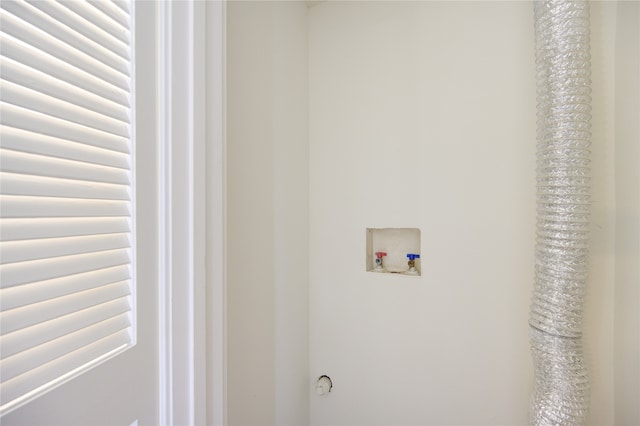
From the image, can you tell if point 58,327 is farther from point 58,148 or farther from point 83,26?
point 83,26

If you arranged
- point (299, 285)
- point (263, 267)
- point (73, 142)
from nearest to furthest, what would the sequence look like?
point (73, 142) → point (263, 267) → point (299, 285)

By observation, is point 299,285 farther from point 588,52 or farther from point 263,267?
point 588,52

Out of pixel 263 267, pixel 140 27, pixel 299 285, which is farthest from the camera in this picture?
pixel 299 285

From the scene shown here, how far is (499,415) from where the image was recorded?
3.78 feet

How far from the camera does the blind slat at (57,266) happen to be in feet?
1.29

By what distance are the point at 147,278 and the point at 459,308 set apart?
1154 mm

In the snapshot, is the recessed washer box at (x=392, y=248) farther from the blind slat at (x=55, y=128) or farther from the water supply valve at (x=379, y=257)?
the blind slat at (x=55, y=128)

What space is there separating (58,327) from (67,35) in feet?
1.53

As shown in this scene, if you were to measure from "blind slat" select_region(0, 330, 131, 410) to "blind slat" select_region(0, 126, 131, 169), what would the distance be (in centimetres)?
32

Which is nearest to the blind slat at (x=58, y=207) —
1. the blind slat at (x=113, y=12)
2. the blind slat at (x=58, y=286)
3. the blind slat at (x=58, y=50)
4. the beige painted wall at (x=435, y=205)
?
the blind slat at (x=58, y=286)

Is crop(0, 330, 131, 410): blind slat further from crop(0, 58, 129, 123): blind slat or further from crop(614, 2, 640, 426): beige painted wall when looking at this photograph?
crop(614, 2, 640, 426): beige painted wall

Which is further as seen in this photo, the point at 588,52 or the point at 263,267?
the point at 263,267

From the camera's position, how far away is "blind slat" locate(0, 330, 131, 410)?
0.39 m

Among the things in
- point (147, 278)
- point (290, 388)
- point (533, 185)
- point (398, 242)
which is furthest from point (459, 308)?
point (147, 278)
